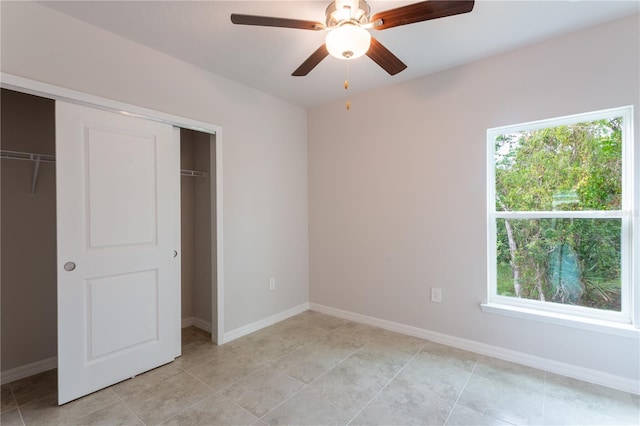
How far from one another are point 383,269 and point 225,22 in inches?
103

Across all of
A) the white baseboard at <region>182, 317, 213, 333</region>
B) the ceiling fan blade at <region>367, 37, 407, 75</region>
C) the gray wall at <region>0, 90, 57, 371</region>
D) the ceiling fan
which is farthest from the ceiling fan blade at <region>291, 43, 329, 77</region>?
the white baseboard at <region>182, 317, 213, 333</region>

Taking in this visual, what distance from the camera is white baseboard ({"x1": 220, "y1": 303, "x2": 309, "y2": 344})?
2.93 meters

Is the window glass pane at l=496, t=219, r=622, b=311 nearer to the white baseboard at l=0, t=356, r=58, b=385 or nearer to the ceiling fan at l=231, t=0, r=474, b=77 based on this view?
the ceiling fan at l=231, t=0, r=474, b=77

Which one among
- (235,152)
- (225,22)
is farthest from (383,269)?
(225,22)

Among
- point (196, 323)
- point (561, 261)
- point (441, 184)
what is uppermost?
point (441, 184)

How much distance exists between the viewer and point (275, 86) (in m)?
3.12

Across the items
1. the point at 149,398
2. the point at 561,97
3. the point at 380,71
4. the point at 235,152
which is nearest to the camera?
the point at 149,398

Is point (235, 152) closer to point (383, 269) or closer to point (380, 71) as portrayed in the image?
point (380, 71)

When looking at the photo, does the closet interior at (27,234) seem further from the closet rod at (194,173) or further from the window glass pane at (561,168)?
the window glass pane at (561,168)

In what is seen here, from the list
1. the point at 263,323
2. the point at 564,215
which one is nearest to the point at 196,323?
the point at 263,323

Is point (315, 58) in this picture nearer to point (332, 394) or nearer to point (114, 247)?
point (114, 247)

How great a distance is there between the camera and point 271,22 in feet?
5.24

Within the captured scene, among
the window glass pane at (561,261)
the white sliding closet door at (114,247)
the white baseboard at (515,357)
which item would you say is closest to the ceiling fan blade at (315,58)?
the white sliding closet door at (114,247)

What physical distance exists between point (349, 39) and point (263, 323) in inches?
112
